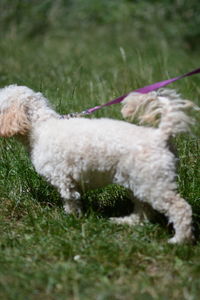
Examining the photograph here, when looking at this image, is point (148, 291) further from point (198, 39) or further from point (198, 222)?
point (198, 39)

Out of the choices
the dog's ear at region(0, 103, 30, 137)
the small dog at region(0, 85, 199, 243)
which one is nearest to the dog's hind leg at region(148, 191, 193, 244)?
the small dog at region(0, 85, 199, 243)

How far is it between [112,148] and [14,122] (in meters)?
0.82

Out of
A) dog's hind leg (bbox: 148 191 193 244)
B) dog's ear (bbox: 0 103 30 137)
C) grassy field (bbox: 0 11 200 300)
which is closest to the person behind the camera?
grassy field (bbox: 0 11 200 300)

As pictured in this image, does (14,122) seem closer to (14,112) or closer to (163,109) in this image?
(14,112)

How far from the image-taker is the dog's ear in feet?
12.1

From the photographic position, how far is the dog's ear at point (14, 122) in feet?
12.1

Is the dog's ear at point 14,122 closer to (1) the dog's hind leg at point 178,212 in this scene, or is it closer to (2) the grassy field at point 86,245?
(2) the grassy field at point 86,245

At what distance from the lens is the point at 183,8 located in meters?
11.5

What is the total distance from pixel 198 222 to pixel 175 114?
2.85 ft

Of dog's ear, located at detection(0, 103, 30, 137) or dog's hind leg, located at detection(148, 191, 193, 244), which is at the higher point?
dog's ear, located at detection(0, 103, 30, 137)

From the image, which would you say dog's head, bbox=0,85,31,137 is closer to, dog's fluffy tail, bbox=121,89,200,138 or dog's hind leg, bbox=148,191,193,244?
dog's fluffy tail, bbox=121,89,200,138

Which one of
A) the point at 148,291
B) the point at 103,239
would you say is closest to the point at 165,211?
the point at 103,239

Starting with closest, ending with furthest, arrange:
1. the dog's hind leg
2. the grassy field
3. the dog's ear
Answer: the grassy field
the dog's hind leg
the dog's ear

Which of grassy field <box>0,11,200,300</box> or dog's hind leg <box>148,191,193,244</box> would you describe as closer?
grassy field <box>0,11,200,300</box>
